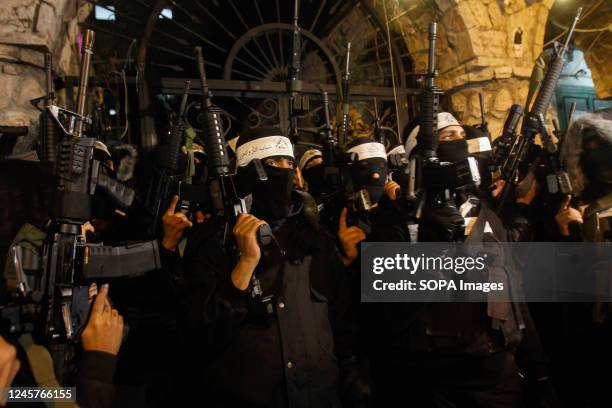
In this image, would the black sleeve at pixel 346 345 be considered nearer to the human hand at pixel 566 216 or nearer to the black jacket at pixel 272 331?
the black jacket at pixel 272 331

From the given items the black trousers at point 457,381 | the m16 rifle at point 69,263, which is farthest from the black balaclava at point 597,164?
the m16 rifle at point 69,263

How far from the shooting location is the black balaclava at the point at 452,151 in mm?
2652

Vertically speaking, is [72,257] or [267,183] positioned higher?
[267,183]

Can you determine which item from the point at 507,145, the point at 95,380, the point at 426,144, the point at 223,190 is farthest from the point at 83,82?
the point at 507,145

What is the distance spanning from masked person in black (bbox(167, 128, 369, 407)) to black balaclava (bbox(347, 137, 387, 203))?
127 centimetres

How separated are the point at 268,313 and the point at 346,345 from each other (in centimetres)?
53

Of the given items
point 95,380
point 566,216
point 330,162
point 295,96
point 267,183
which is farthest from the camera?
point 295,96

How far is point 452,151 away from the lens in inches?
105

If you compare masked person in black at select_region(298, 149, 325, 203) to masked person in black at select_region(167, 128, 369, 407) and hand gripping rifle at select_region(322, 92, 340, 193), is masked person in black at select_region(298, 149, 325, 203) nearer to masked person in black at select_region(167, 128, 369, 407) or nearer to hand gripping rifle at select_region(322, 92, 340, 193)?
hand gripping rifle at select_region(322, 92, 340, 193)

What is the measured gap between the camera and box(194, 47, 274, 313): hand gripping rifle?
77.2 inches

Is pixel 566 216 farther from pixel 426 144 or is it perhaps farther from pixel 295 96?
pixel 295 96

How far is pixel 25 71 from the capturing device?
13.6 feet

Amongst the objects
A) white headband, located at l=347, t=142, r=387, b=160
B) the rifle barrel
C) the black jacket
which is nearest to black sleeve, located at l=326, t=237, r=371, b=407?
the black jacket

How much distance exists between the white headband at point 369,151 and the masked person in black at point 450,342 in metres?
1.37
